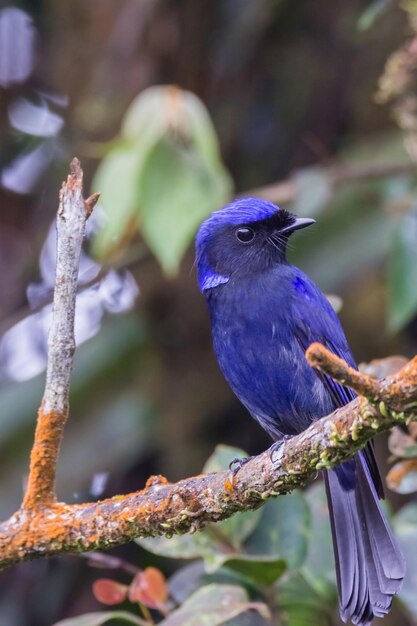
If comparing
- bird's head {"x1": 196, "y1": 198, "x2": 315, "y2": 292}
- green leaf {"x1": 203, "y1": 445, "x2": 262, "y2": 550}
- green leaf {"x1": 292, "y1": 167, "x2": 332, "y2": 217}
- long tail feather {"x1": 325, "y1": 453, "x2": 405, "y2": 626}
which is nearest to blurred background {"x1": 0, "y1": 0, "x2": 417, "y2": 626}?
green leaf {"x1": 292, "y1": 167, "x2": 332, "y2": 217}

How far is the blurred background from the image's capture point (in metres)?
4.71

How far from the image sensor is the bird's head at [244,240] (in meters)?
3.48

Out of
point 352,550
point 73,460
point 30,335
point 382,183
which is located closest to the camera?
point 352,550

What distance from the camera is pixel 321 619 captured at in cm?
308

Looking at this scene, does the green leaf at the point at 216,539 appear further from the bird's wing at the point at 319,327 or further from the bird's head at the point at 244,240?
the bird's head at the point at 244,240

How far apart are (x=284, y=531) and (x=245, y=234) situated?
3.40 ft

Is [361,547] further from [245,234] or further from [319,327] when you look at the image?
[245,234]

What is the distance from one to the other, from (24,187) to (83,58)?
77 centimetres

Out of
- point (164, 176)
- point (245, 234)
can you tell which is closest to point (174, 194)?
point (164, 176)

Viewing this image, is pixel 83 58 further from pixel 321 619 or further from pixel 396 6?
pixel 321 619

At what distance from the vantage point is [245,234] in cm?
354


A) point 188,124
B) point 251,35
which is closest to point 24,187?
point 251,35

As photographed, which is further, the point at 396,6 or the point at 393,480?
the point at 396,6

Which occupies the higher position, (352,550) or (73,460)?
(73,460)
